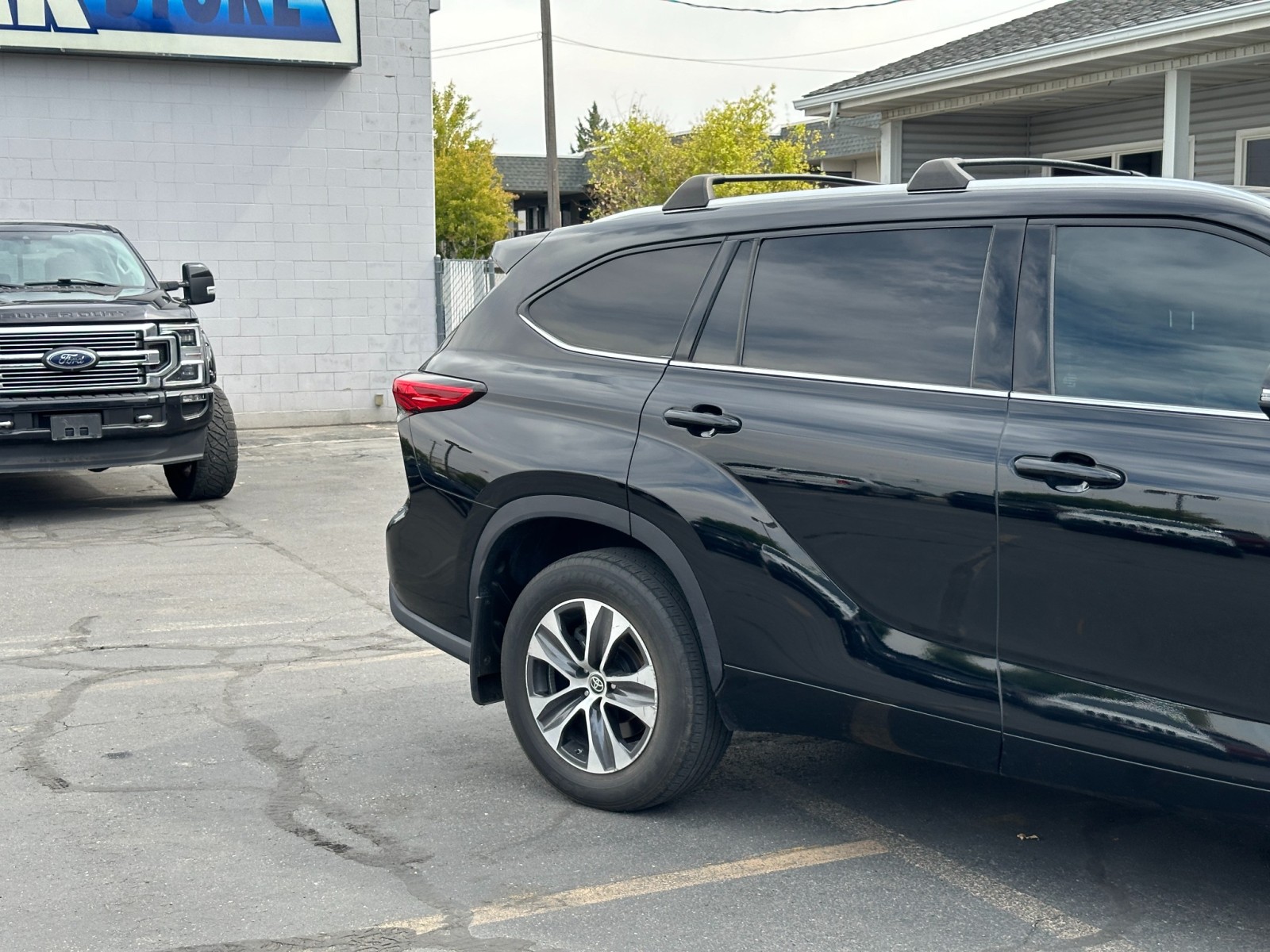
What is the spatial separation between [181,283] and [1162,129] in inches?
436

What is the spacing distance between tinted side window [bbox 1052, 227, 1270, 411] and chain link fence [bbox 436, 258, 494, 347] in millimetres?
13842

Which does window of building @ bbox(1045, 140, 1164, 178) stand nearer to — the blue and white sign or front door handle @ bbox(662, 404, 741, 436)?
the blue and white sign

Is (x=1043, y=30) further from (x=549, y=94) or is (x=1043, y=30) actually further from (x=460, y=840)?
(x=549, y=94)

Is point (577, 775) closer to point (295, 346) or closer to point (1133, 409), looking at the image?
point (1133, 409)

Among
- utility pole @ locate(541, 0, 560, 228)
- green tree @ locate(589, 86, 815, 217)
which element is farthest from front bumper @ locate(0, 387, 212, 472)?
green tree @ locate(589, 86, 815, 217)

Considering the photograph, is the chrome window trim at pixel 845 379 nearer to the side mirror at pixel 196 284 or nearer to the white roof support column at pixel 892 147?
the side mirror at pixel 196 284

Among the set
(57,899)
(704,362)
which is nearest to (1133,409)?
(704,362)

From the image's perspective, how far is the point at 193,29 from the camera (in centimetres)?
1530

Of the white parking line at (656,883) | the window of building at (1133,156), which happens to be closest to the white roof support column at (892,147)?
the window of building at (1133,156)

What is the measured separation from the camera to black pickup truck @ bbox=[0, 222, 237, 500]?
393 inches

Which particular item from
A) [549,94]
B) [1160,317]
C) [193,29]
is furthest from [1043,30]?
[549,94]

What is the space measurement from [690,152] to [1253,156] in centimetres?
2835

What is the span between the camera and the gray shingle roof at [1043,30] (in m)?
13.7

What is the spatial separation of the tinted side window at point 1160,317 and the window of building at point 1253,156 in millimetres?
12893
